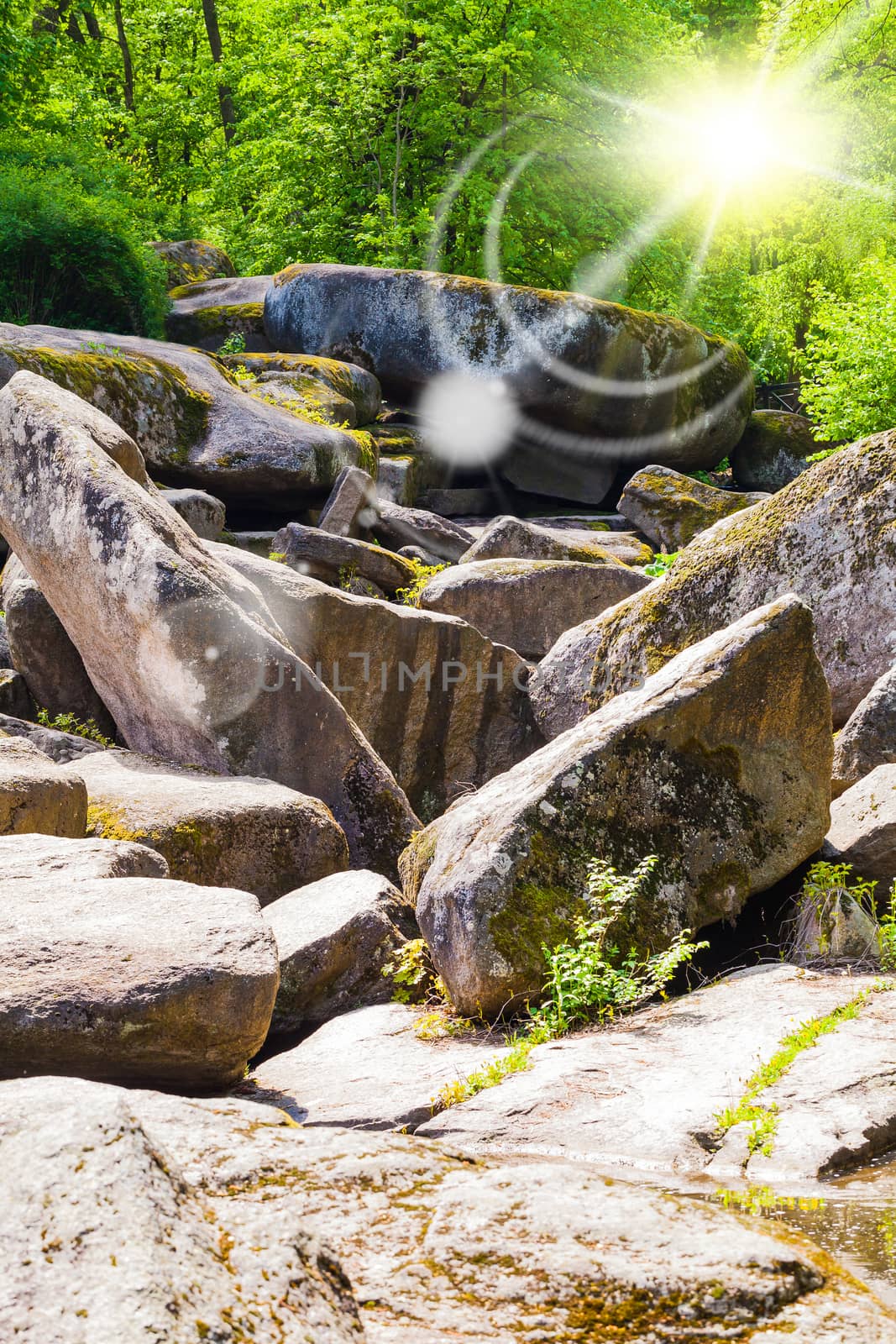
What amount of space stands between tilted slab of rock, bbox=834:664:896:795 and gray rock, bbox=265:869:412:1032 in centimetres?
259

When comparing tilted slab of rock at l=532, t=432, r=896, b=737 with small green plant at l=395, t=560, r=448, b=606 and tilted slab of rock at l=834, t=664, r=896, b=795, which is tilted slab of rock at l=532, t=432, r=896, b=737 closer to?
tilted slab of rock at l=834, t=664, r=896, b=795

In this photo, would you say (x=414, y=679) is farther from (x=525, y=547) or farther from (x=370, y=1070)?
(x=370, y=1070)

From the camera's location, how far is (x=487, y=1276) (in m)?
2.42

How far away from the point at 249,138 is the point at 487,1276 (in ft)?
116

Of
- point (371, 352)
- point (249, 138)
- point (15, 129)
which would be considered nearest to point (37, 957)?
point (371, 352)

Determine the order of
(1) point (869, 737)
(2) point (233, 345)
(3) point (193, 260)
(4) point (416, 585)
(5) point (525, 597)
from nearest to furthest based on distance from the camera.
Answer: (1) point (869, 737) → (5) point (525, 597) → (4) point (416, 585) → (2) point (233, 345) → (3) point (193, 260)

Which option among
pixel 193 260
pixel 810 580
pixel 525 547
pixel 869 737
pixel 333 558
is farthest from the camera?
pixel 193 260

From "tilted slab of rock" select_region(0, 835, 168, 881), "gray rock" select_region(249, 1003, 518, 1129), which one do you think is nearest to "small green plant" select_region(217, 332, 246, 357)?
"tilted slab of rock" select_region(0, 835, 168, 881)

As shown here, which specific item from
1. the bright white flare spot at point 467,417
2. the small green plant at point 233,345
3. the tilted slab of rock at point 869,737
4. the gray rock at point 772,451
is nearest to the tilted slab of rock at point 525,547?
the bright white flare spot at point 467,417

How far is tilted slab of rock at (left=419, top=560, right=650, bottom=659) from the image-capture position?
38.3 ft

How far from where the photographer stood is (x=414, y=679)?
960 cm

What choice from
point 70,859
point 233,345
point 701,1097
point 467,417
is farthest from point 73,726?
point 233,345

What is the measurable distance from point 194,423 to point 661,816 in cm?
918

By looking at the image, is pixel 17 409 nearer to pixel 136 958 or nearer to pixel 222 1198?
pixel 136 958
